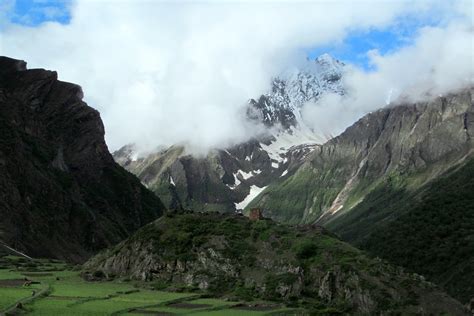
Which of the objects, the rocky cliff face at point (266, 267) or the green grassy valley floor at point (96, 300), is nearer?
the green grassy valley floor at point (96, 300)

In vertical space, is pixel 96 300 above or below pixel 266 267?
below

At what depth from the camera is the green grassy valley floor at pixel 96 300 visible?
2682 inches

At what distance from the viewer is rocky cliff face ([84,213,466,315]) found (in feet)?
297

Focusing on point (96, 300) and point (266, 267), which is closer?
point (96, 300)

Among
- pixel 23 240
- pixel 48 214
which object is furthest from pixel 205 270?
pixel 48 214

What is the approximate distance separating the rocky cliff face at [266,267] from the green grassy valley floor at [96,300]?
6.95m

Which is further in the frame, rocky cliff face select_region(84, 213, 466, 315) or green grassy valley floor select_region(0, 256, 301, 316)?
rocky cliff face select_region(84, 213, 466, 315)

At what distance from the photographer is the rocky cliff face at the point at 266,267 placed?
90375mm

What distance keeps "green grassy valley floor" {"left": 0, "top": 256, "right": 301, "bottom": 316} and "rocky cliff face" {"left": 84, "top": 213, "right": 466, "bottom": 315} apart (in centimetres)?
695

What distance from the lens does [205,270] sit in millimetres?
107750

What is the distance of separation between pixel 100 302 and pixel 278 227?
46.2m

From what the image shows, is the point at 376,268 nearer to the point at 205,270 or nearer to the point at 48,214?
the point at 205,270

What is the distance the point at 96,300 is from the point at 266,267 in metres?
34.9

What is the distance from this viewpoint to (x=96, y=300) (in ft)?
260
